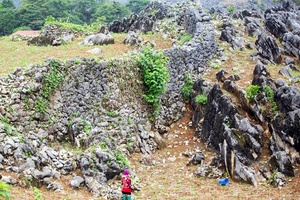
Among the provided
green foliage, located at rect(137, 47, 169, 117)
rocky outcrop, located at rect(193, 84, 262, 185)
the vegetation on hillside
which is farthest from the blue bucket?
the vegetation on hillside

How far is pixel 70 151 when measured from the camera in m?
13.1

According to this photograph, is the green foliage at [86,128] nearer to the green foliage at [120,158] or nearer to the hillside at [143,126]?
the hillside at [143,126]

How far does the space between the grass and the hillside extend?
7 centimetres

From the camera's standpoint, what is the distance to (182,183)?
13398 mm

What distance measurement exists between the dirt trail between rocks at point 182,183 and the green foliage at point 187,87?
2961 millimetres

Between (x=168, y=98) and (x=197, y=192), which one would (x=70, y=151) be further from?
(x=168, y=98)

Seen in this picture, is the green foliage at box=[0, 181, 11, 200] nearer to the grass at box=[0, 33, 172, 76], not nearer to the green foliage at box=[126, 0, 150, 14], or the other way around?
the grass at box=[0, 33, 172, 76]

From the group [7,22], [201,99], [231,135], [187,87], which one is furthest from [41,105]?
[7,22]

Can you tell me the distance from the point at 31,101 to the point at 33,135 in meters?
1.33

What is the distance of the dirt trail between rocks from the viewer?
39.5 ft

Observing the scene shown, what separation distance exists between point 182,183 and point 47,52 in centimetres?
1039

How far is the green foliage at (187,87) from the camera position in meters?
19.1

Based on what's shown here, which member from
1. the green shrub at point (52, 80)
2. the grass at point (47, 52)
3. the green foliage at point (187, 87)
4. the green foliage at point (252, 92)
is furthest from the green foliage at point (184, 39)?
the green shrub at point (52, 80)

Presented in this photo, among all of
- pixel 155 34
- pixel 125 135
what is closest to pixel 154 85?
pixel 125 135
